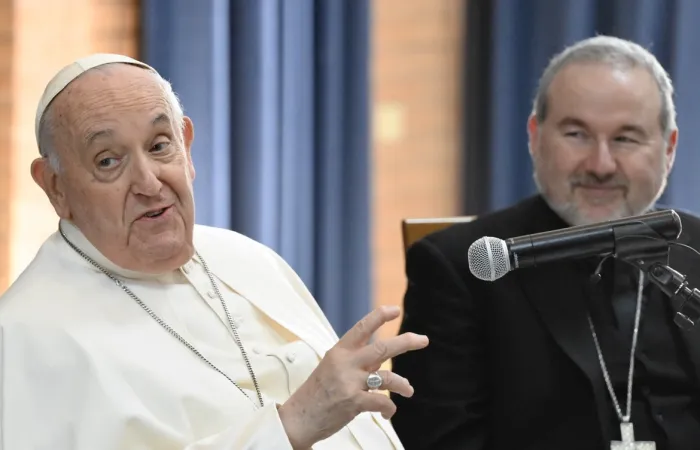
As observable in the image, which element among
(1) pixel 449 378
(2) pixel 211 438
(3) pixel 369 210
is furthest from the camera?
(3) pixel 369 210

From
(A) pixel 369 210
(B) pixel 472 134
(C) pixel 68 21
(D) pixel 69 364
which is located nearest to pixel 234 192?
(A) pixel 369 210

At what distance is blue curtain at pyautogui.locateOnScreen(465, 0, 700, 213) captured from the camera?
12.8ft

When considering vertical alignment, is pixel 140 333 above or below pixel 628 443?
above

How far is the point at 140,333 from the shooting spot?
2080 mm

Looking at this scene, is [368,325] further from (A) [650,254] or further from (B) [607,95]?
(B) [607,95]

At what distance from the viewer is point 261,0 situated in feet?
11.6

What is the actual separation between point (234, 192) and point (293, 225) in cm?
27

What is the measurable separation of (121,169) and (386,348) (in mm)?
692

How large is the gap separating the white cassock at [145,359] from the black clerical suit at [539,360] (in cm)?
21

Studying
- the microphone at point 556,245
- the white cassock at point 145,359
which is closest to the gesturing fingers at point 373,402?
the white cassock at point 145,359

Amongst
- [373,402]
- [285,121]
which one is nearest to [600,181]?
[373,402]

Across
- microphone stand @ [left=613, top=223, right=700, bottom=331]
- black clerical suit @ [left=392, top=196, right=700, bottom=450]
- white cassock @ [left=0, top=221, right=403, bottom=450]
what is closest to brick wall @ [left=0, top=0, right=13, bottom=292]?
white cassock @ [left=0, top=221, right=403, bottom=450]

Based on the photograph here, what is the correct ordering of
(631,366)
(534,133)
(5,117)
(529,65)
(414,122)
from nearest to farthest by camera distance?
1. (631,366)
2. (534,133)
3. (5,117)
4. (529,65)
5. (414,122)

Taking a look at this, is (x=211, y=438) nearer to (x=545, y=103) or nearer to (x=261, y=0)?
(x=545, y=103)
